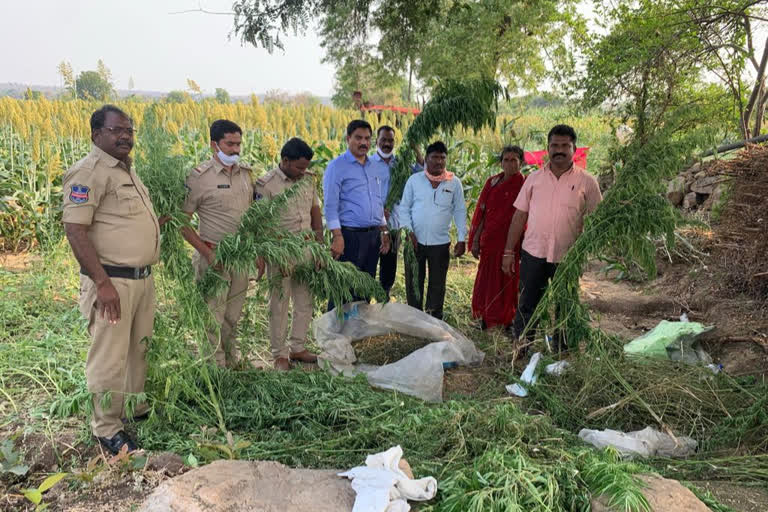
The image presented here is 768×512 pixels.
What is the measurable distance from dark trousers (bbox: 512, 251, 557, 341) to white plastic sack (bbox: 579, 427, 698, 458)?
1.19m

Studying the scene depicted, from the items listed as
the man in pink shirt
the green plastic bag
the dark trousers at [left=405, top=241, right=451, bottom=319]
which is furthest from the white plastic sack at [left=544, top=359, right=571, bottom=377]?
the dark trousers at [left=405, top=241, right=451, bottom=319]

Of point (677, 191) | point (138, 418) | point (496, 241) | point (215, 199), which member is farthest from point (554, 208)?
point (677, 191)

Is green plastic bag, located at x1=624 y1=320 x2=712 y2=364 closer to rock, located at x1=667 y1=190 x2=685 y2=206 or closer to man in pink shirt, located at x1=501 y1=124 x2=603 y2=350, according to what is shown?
man in pink shirt, located at x1=501 y1=124 x2=603 y2=350

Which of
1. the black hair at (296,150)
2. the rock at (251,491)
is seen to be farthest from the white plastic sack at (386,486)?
the black hair at (296,150)

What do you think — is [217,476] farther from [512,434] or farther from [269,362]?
[269,362]

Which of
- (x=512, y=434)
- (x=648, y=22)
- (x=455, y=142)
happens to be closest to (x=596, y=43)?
(x=648, y=22)

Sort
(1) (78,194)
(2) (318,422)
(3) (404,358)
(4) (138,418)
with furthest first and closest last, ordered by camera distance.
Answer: (3) (404,358) < (4) (138,418) < (2) (318,422) < (1) (78,194)

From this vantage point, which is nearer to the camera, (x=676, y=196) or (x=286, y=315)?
(x=286, y=315)

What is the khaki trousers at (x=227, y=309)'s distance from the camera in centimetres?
346

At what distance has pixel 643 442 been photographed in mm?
2672

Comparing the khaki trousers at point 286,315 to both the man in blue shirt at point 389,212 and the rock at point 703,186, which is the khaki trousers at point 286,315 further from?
the rock at point 703,186

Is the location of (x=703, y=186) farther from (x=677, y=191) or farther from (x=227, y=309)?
(x=227, y=309)

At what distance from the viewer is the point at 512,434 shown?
7.82ft

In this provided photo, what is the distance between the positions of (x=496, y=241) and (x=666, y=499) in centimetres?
306
